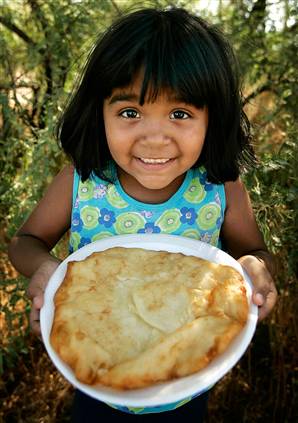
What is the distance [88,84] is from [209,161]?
0.38m

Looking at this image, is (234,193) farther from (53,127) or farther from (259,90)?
(259,90)

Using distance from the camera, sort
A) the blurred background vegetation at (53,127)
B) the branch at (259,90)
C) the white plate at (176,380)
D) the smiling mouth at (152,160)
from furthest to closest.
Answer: the branch at (259,90) < the blurred background vegetation at (53,127) < the smiling mouth at (152,160) < the white plate at (176,380)

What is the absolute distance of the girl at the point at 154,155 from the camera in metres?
1.21

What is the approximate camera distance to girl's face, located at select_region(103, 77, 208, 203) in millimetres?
1215

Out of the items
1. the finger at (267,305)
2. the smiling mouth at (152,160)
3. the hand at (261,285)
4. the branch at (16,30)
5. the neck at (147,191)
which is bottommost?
the finger at (267,305)

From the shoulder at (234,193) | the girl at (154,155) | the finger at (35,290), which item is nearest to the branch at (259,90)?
the girl at (154,155)

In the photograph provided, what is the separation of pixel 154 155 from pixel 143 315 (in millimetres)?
375

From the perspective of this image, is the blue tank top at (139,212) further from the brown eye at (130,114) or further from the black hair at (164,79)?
the brown eye at (130,114)

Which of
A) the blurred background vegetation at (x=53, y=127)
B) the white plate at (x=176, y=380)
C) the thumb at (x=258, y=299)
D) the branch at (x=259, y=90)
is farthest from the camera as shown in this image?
the branch at (x=259, y=90)

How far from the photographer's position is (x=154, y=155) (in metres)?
1.25

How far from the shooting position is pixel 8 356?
→ 6.85ft

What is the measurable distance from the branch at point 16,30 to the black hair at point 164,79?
2.98ft

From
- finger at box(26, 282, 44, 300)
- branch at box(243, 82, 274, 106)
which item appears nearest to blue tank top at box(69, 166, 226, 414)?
finger at box(26, 282, 44, 300)

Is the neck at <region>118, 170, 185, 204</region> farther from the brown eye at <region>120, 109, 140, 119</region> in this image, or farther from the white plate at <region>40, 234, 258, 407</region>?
the brown eye at <region>120, 109, 140, 119</region>
